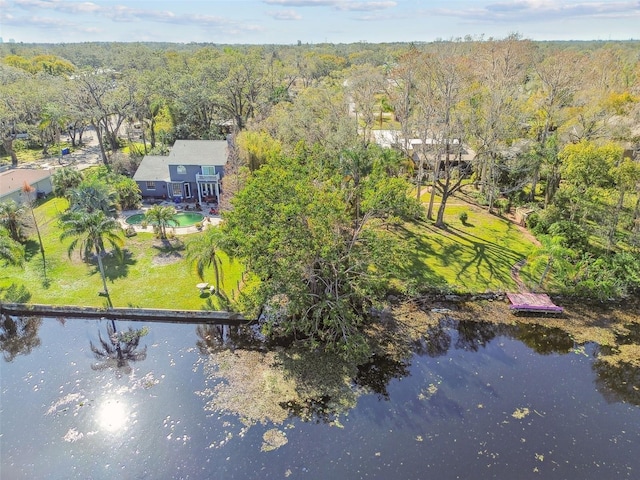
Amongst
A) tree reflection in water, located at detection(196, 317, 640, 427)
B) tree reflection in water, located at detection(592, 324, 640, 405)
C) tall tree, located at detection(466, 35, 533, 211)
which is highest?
tall tree, located at detection(466, 35, 533, 211)

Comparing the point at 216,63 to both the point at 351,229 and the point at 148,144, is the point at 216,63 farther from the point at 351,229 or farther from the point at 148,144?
the point at 351,229

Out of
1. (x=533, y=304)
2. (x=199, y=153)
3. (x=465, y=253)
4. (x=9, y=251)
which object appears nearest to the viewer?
(x=9, y=251)

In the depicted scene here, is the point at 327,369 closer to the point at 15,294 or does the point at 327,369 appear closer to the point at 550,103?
the point at 15,294

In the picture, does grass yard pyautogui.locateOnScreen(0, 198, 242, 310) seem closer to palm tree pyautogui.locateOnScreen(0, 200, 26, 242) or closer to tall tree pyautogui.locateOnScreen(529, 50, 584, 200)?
palm tree pyautogui.locateOnScreen(0, 200, 26, 242)

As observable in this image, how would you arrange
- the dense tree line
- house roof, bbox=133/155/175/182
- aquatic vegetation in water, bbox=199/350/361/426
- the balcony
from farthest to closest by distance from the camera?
1. house roof, bbox=133/155/175/182
2. the balcony
3. the dense tree line
4. aquatic vegetation in water, bbox=199/350/361/426

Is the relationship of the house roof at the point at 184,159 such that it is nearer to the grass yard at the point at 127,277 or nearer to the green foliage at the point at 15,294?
the grass yard at the point at 127,277

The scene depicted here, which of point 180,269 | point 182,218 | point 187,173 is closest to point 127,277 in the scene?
point 180,269

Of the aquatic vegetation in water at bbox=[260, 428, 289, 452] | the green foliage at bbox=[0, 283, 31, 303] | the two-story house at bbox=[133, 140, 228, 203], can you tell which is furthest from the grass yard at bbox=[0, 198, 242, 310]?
the aquatic vegetation in water at bbox=[260, 428, 289, 452]
